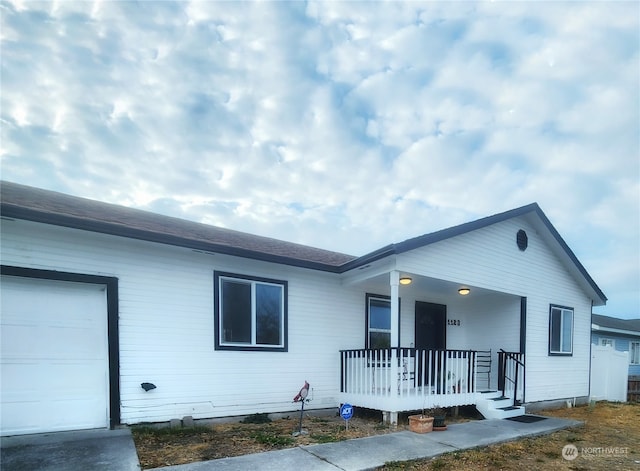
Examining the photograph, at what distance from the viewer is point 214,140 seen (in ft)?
38.0

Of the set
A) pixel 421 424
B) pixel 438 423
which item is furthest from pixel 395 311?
pixel 438 423

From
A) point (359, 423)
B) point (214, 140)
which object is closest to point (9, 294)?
point (359, 423)

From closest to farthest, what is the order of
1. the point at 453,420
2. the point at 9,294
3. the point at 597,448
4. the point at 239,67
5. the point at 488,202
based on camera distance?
the point at 9,294 < the point at 597,448 < the point at 453,420 < the point at 239,67 < the point at 488,202

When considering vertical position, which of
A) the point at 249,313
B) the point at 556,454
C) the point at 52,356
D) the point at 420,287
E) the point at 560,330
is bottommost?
the point at 556,454

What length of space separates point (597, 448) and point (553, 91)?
8.19 m

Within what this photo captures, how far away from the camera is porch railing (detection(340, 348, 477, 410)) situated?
23.6ft

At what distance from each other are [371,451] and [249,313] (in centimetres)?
327

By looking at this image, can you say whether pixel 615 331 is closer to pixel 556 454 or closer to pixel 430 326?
pixel 430 326

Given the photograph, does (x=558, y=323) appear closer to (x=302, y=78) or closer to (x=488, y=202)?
(x=488, y=202)

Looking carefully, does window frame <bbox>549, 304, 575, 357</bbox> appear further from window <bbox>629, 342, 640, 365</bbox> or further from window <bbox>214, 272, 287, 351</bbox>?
window <bbox>629, 342, 640, 365</bbox>

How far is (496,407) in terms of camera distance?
873 centimetres

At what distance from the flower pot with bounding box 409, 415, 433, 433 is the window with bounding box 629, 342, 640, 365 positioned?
869 inches

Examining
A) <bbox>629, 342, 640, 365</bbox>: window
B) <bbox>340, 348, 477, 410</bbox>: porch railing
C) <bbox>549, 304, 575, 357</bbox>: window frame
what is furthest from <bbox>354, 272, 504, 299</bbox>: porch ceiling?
<bbox>629, 342, 640, 365</bbox>: window

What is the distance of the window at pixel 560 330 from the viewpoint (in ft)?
36.9
